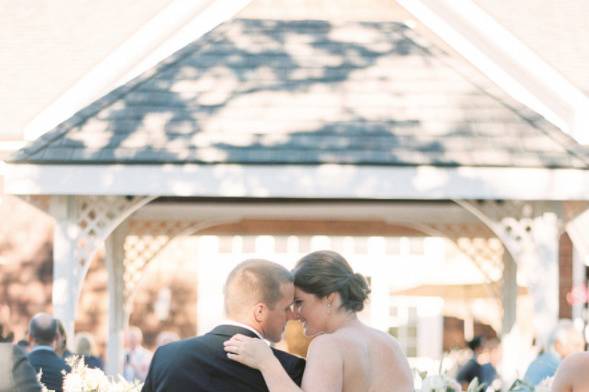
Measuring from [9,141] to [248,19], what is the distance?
12.2 feet

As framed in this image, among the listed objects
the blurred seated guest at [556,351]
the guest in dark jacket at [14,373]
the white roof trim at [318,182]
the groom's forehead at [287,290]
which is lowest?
the blurred seated guest at [556,351]

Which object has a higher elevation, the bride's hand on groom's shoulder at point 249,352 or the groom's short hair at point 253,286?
the groom's short hair at point 253,286

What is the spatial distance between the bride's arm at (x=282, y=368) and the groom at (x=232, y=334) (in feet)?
0.20

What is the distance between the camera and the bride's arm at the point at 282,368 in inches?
189

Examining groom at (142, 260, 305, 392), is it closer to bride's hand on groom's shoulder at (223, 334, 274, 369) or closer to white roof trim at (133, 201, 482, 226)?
bride's hand on groom's shoulder at (223, 334, 274, 369)

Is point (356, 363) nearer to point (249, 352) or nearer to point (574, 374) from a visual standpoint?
point (249, 352)

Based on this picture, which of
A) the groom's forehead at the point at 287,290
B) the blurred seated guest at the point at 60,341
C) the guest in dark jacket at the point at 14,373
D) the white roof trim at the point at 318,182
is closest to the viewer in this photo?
the groom's forehead at the point at 287,290

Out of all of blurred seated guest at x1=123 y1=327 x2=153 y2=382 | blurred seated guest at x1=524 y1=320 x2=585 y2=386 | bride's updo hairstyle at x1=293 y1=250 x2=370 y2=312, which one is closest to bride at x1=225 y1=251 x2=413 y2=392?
bride's updo hairstyle at x1=293 y1=250 x2=370 y2=312

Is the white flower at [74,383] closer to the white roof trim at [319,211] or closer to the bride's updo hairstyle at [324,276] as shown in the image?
the bride's updo hairstyle at [324,276]

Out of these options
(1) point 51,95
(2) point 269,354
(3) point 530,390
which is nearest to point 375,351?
(2) point 269,354

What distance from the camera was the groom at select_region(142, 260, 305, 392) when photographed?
4859 mm

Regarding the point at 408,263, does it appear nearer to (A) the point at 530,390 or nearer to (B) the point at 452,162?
(B) the point at 452,162

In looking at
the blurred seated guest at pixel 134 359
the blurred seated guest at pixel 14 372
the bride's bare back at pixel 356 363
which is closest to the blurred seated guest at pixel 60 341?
the blurred seated guest at pixel 14 372

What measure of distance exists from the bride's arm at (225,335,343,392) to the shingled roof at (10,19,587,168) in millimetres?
8083
